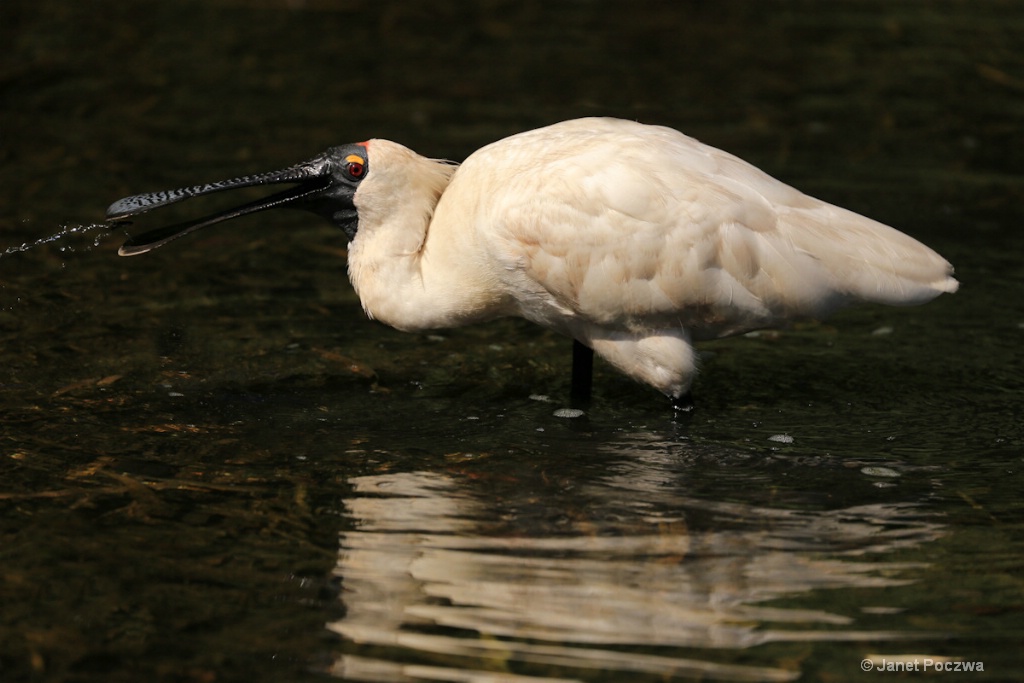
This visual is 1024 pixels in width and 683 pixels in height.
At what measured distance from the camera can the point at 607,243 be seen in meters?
7.24

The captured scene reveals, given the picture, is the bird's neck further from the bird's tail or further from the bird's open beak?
the bird's tail

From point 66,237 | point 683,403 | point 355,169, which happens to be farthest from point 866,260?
point 66,237

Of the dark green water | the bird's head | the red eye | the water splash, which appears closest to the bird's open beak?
the bird's head

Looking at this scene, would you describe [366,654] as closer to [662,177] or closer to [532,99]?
[662,177]

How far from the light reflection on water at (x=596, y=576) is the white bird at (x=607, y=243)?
0.84 meters

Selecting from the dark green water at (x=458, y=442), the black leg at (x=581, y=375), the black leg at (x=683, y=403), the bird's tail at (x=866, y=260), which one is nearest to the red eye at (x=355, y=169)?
the dark green water at (x=458, y=442)

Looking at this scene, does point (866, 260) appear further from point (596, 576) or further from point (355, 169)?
point (355, 169)

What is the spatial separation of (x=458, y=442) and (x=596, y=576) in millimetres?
1711

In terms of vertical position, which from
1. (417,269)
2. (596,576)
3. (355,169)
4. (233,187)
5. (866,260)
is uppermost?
(355,169)

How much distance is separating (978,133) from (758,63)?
111 inches

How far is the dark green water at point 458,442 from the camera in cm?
550

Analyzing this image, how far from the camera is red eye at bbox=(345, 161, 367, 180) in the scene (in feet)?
24.9

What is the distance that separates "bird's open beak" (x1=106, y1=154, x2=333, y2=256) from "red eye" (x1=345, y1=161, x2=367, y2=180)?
113 millimetres

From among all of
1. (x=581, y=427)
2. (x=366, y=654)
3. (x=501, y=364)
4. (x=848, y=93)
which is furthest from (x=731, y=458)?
(x=848, y=93)
